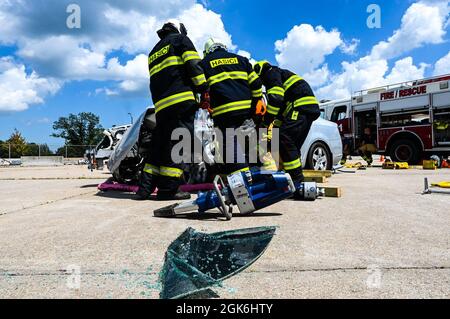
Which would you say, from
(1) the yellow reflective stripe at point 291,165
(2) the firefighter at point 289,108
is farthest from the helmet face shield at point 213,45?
(1) the yellow reflective stripe at point 291,165

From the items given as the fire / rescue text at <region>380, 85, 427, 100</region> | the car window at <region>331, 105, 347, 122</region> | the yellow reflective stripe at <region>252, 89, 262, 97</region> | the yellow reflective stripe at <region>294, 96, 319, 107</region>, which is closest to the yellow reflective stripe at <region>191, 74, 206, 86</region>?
the yellow reflective stripe at <region>252, 89, 262, 97</region>

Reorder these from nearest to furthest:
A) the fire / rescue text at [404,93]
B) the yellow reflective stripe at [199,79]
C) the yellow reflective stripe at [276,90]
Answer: the yellow reflective stripe at [199,79]
the yellow reflective stripe at [276,90]
the fire / rescue text at [404,93]

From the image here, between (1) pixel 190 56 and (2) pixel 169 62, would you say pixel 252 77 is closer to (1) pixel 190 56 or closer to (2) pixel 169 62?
(1) pixel 190 56

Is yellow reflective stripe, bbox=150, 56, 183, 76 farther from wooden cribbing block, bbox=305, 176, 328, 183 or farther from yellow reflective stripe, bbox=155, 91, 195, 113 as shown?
wooden cribbing block, bbox=305, 176, 328, 183

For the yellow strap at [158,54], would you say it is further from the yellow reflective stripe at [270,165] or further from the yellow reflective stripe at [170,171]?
the yellow reflective stripe at [270,165]

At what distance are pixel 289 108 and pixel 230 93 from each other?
104 centimetres

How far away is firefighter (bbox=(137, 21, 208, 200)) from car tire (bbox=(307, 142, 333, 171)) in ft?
10.7

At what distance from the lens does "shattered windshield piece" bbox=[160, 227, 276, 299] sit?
1.55 metres

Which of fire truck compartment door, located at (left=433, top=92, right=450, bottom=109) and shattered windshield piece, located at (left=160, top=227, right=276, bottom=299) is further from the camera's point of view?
fire truck compartment door, located at (left=433, top=92, right=450, bottom=109)

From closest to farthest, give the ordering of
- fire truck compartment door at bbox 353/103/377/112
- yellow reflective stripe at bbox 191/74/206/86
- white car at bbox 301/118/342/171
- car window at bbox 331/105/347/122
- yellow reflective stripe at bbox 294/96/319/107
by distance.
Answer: yellow reflective stripe at bbox 191/74/206/86 → yellow reflective stripe at bbox 294/96/319/107 → white car at bbox 301/118/342/171 → fire truck compartment door at bbox 353/103/377/112 → car window at bbox 331/105/347/122

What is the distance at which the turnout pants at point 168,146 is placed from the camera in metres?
4.13

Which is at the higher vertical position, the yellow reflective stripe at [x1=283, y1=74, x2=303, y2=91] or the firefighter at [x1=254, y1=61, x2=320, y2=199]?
the yellow reflective stripe at [x1=283, y1=74, x2=303, y2=91]

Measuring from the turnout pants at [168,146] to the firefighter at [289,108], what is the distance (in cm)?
97
